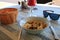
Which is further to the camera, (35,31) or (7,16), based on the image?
(7,16)

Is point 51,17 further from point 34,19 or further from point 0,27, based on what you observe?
point 0,27

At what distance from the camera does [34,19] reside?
1.01 meters

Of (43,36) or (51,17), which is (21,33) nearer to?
(43,36)

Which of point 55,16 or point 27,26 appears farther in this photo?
point 55,16

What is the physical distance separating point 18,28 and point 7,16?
0.14 metres

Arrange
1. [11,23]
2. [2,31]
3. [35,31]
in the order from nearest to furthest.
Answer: [35,31] < [2,31] < [11,23]

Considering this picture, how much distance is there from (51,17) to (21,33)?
347 millimetres

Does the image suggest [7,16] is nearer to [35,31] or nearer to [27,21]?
[27,21]

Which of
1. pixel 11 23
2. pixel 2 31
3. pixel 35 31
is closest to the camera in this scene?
pixel 35 31

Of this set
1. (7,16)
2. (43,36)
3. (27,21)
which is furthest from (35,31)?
(7,16)

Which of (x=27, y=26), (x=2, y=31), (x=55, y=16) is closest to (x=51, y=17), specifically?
(x=55, y=16)

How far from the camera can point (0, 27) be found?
1020 millimetres

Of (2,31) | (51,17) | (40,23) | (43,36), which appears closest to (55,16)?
(51,17)

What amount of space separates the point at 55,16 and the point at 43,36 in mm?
297
